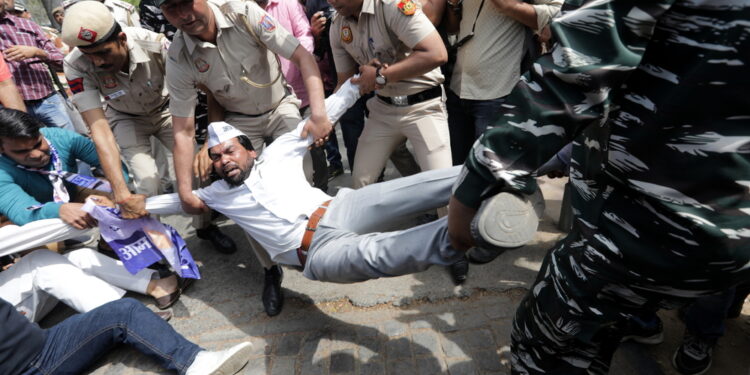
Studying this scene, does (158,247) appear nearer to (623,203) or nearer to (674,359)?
(623,203)

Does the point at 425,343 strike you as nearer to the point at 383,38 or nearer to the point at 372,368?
the point at 372,368

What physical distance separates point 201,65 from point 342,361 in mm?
2197

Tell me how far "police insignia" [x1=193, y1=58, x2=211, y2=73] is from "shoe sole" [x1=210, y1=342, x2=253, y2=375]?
189cm

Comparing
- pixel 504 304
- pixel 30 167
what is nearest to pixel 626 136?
pixel 504 304

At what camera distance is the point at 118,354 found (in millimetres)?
2490

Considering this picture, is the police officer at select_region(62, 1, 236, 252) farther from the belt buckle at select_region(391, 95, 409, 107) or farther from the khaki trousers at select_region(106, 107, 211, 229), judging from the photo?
the belt buckle at select_region(391, 95, 409, 107)

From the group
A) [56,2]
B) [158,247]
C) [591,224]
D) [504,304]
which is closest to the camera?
[591,224]

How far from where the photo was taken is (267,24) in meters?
2.72

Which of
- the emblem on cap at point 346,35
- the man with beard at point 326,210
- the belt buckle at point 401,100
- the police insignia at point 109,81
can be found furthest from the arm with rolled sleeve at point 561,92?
the police insignia at point 109,81

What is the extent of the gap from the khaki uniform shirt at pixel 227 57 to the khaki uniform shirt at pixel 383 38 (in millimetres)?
353

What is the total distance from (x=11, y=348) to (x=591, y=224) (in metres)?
2.79

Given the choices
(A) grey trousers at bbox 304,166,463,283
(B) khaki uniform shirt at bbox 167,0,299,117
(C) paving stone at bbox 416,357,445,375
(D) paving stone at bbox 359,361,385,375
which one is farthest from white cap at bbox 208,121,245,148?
(C) paving stone at bbox 416,357,445,375

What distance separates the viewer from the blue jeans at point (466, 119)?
2796mm

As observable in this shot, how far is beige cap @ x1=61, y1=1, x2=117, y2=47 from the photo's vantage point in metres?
2.61
